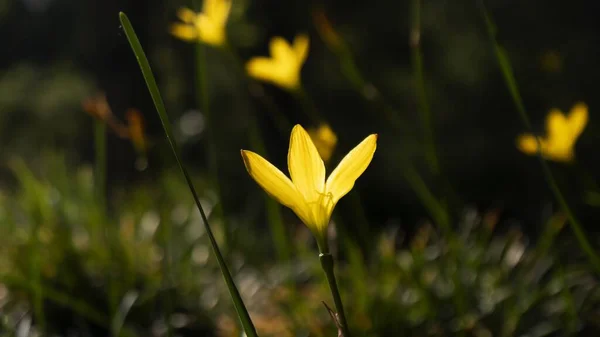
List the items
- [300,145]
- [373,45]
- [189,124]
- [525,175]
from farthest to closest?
[373,45], [525,175], [189,124], [300,145]

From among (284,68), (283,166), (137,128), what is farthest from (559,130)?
(283,166)

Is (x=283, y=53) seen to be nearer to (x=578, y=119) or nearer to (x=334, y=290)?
(x=578, y=119)

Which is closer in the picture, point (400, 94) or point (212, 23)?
point (212, 23)

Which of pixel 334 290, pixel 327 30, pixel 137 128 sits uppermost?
pixel 327 30

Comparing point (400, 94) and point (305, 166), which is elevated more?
point (400, 94)

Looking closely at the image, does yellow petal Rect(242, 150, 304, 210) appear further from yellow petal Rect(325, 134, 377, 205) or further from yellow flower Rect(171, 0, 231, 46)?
yellow flower Rect(171, 0, 231, 46)

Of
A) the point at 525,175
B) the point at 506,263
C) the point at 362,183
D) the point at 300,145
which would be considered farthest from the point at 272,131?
the point at 300,145

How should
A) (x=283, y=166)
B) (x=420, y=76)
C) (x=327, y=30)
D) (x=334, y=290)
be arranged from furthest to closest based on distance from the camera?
(x=283, y=166)
(x=327, y=30)
(x=420, y=76)
(x=334, y=290)

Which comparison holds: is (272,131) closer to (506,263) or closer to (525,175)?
(525,175)
